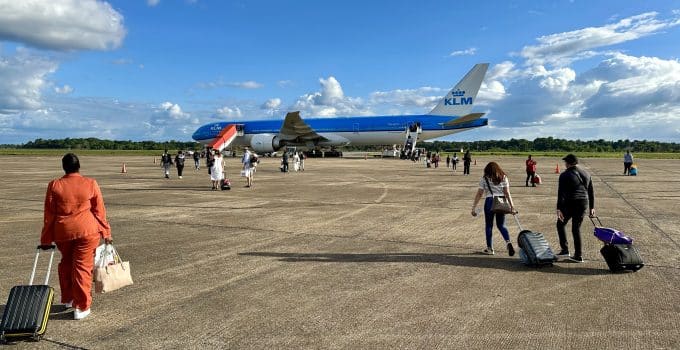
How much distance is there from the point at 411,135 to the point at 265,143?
1480cm

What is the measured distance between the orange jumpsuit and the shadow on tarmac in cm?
281

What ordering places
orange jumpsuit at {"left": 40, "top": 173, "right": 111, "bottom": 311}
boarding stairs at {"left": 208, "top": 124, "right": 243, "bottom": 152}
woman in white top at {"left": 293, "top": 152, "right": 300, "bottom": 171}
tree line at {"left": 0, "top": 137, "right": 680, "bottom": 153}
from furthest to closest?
tree line at {"left": 0, "top": 137, "right": 680, "bottom": 153}
boarding stairs at {"left": 208, "top": 124, "right": 243, "bottom": 152}
woman in white top at {"left": 293, "top": 152, "right": 300, "bottom": 171}
orange jumpsuit at {"left": 40, "top": 173, "right": 111, "bottom": 311}

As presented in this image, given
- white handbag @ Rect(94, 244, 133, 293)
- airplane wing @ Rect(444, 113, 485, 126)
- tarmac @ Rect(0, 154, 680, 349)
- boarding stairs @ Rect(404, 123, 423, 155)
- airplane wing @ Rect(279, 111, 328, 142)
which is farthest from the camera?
boarding stairs @ Rect(404, 123, 423, 155)

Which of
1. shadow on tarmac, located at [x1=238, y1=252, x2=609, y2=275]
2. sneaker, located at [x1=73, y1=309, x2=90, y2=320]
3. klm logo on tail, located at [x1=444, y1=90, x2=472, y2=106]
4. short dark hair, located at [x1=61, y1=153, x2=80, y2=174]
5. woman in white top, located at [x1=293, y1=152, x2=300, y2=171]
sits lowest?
shadow on tarmac, located at [x1=238, y1=252, x2=609, y2=275]

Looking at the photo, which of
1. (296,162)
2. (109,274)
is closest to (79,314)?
(109,274)

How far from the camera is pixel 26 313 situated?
159 inches

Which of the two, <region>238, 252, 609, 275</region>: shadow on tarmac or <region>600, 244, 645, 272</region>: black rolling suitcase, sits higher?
<region>600, 244, 645, 272</region>: black rolling suitcase

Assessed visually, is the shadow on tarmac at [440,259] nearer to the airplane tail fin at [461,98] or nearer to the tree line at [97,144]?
the airplane tail fin at [461,98]

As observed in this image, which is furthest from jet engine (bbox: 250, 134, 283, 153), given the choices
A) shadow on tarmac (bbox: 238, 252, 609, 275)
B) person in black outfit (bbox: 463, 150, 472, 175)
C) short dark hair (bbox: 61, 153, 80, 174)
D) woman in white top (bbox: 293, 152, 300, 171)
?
short dark hair (bbox: 61, 153, 80, 174)

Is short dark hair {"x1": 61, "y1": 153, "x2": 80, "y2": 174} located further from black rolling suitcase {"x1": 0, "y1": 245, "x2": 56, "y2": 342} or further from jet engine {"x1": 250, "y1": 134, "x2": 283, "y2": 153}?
jet engine {"x1": 250, "y1": 134, "x2": 283, "y2": 153}

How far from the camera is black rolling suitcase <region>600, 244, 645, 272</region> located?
6078 mm

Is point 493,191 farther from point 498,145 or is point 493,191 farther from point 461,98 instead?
point 498,145

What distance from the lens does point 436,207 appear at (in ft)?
41.0

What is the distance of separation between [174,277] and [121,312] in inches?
49.3
